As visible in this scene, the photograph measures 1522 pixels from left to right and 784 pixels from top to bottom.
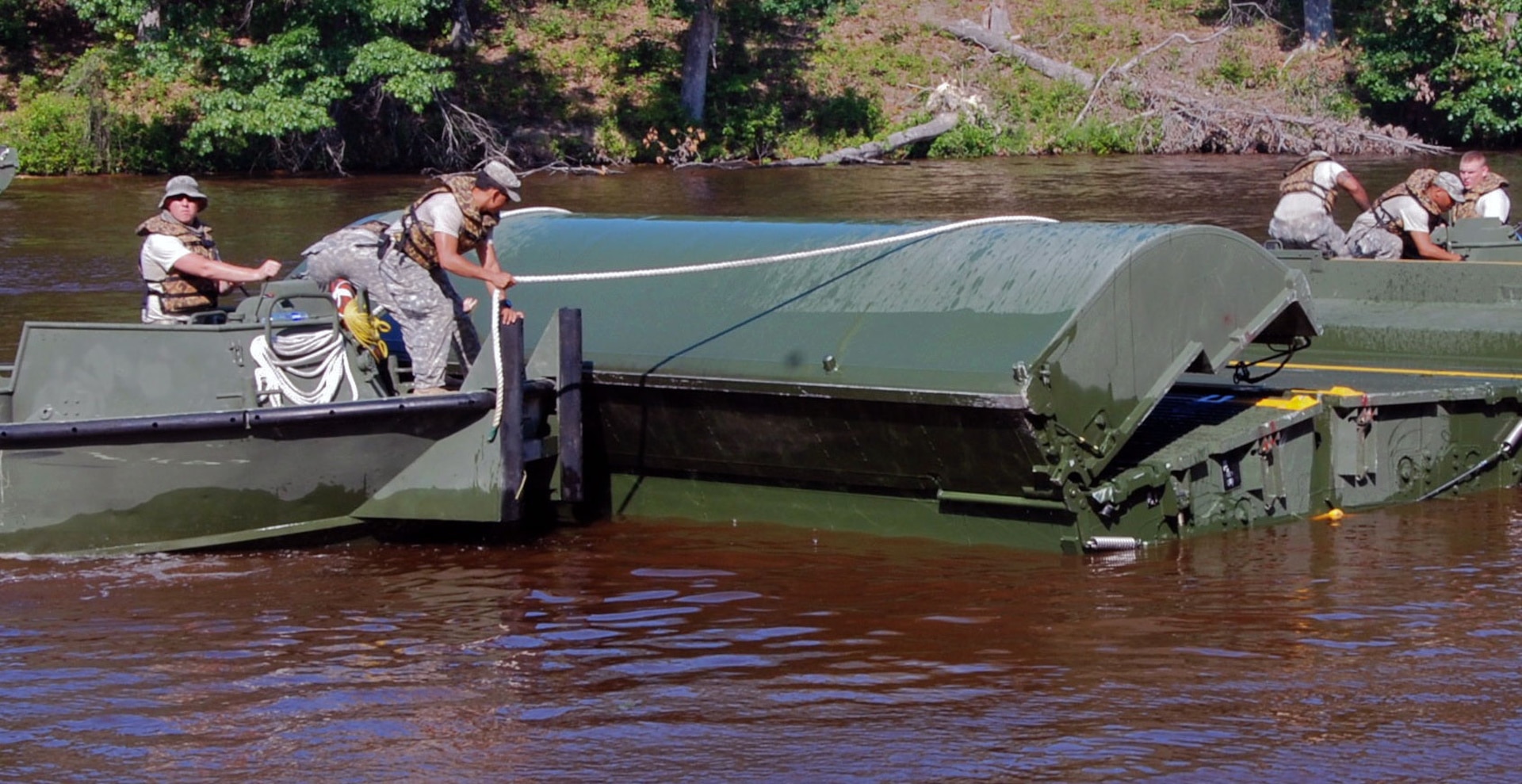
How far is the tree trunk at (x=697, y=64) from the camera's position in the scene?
37469mm

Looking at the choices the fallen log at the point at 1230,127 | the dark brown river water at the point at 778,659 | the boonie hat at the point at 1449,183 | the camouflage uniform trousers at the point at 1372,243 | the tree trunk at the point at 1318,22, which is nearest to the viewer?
the dark brown river water at the point at 778,659

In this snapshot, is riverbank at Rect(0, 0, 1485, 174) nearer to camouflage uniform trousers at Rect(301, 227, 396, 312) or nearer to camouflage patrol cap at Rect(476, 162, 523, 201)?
camouflage uniform trousers at Rect(301, 227, 396, 312)

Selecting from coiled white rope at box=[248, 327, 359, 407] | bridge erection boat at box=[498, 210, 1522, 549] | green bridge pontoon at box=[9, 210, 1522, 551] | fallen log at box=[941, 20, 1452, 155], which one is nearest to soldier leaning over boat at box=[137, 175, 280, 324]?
green bridge pontoon at box=[9, 210, 1522, 551]

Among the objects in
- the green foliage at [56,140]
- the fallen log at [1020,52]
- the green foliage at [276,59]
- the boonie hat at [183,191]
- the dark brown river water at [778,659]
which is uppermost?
the fallen log at [1020,52]

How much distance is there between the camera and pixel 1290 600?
8273 mm

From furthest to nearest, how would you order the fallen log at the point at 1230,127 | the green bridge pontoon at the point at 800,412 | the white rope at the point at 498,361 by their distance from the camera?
the fallen log at the point at 1230,127 → the white rope at the point at 498,361 → the green bridge pontoon at the point at 800,412

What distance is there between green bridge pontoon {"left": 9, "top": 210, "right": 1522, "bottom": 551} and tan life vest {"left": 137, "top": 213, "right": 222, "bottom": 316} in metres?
0.24

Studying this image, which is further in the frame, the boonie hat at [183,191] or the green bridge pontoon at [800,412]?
the boonie hat at [183,191]

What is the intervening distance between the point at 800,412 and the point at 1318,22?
119 feet

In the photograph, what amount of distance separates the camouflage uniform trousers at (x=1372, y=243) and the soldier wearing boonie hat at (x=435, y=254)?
22.7 ft

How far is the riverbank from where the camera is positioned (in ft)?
106

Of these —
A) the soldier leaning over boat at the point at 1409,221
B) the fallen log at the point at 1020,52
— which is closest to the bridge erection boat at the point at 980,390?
the soldier leaning over boat at the point at 1409,221

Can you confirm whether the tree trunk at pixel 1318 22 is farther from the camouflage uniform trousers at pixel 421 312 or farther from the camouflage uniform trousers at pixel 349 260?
the camouflage uniform trousers at pixel 421 312

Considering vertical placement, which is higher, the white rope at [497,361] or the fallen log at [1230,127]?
the fallen log at [1230,127]
